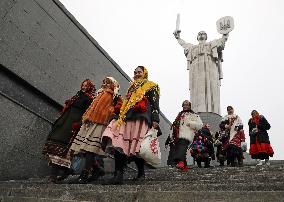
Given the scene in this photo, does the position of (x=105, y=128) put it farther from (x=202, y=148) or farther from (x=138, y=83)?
(x=202, y=148)

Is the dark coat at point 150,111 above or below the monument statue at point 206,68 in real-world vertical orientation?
below

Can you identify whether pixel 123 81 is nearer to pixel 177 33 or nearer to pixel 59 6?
pixel 59 6

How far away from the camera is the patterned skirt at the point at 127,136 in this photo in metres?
4.22

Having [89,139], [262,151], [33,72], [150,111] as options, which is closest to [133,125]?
[150,111]

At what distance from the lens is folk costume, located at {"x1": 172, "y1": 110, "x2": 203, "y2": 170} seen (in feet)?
19.5

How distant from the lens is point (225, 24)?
13.6 metres

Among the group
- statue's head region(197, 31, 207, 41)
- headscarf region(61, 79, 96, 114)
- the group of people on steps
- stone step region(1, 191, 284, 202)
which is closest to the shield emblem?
statue's head region(197, 31, 207, 41)

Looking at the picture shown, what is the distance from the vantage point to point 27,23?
696 centimetres

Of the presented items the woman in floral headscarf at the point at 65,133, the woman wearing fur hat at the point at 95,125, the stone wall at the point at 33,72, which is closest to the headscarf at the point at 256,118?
the woman wearing fur hat at the point at 95,125

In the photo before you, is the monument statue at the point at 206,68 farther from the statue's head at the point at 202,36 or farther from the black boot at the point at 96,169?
the black boot at the point at 96,169

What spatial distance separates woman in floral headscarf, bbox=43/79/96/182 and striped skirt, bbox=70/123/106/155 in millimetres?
221

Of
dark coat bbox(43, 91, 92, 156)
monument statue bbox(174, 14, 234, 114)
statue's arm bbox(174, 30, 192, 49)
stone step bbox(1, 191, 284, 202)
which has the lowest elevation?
stone step bbox(1, 191, 284, 202)

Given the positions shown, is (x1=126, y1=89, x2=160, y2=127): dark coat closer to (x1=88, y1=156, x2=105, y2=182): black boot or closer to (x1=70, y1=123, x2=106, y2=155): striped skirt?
(x1=70, y1=123, x2=106, y2=155): striped skirt

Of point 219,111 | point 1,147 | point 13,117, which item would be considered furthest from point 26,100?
point 219,111
